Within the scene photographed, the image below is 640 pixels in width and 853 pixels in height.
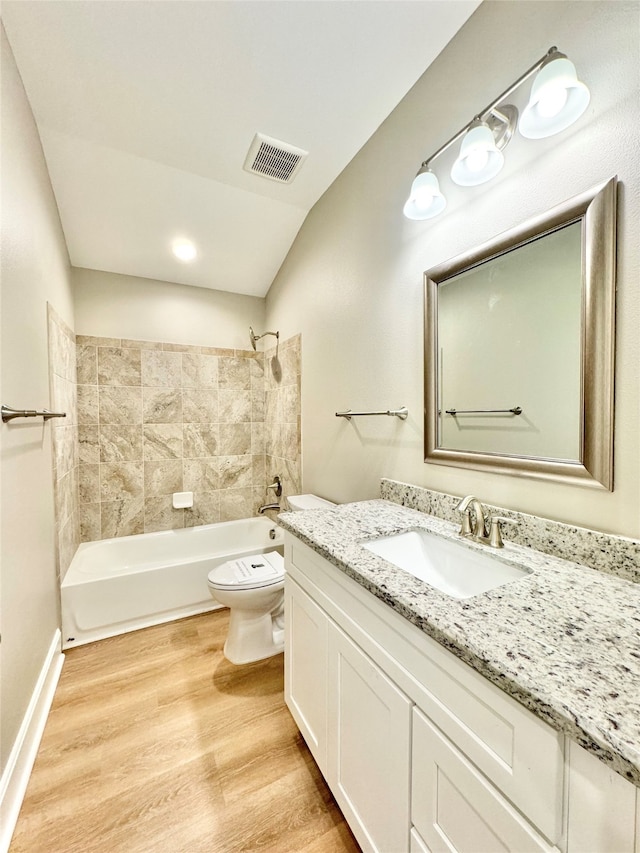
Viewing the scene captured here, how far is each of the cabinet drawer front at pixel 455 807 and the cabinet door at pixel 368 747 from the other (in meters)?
0.04

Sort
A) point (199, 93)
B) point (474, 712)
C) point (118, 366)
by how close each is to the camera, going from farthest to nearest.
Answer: point (118, 366)
point (199, 93)
point (474, 712)

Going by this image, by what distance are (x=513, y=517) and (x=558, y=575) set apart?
0.23 m

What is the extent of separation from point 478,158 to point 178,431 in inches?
101

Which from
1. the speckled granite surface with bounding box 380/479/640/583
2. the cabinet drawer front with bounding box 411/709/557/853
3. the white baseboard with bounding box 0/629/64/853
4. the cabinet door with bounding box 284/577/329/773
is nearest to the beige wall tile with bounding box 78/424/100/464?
the white baseboard with bounding box 0/629/64/853

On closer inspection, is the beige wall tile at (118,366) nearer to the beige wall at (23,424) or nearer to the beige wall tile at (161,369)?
the beige wall tile at (161,369)

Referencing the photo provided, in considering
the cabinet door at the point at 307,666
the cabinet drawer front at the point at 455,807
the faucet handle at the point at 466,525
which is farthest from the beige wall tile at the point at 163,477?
the cabinet drawer front at the point at 455,807

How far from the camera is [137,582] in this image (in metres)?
2.05

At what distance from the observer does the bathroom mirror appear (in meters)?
0.85

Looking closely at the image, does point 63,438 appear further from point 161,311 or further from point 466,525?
point 466,525

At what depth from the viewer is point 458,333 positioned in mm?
1246

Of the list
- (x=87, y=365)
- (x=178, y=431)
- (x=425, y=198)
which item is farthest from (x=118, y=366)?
(x=425, y=198)

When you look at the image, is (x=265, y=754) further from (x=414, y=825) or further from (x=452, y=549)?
(x=452, y=549)

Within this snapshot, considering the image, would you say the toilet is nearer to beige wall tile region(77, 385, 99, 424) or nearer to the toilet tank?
the toilet tank

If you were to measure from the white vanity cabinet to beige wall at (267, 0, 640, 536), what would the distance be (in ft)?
1.90
